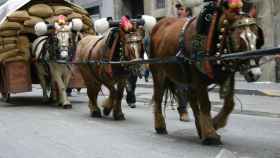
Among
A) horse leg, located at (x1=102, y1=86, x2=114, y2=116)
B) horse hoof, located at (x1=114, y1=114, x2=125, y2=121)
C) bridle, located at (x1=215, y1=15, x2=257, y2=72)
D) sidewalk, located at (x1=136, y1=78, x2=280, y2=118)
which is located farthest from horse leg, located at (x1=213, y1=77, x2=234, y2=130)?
horse leg, located at (x1=102, y1=86, x2=114, y2=116)

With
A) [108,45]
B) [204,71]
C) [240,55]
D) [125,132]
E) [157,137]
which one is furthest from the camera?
[108,45]

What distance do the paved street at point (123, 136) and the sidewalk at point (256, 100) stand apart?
1.8 inches

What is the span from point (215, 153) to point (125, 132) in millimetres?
2514

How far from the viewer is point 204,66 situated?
7129mm

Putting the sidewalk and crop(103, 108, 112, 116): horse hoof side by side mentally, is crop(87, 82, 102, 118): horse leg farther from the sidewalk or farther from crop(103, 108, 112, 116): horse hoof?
the sidewalk

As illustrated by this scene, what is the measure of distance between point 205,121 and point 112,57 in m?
3.32

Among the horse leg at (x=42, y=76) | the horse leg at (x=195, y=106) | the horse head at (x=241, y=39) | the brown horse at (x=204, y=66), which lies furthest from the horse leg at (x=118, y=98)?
the horse leg at (x=42, y=76)

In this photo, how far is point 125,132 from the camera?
9.15 m

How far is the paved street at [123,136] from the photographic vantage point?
7301mm

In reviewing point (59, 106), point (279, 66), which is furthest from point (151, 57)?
point (279, 66)

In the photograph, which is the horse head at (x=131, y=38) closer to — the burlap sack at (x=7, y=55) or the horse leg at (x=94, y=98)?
the horse leg at (x=94, y=98)

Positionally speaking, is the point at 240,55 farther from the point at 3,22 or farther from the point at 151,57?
the point at 3,22

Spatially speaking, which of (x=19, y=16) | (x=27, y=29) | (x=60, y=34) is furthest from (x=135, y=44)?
(x=27, y=29)

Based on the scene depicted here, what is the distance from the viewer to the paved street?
7301 mm
